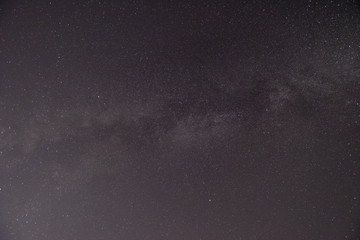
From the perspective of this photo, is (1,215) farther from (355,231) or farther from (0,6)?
(355,231)

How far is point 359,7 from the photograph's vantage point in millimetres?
3973

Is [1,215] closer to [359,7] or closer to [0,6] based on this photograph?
[0,6]

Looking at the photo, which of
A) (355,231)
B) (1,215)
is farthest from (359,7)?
(1,215)

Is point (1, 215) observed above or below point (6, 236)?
above

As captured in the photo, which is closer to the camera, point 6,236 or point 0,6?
point 0,6

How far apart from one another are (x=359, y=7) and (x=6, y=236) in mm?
6990

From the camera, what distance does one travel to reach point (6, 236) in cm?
487

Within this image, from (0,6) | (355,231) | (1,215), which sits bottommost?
(355,231)

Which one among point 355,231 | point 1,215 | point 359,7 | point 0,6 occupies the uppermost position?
point 359,7

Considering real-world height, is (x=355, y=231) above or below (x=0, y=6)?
below

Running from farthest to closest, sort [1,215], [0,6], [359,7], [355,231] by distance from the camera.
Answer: [355,231] < [1,215] < [359,7] < [0,6]

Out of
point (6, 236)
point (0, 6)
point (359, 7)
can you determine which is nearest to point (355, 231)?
point (359, 7)

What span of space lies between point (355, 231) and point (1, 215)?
24.3 ft

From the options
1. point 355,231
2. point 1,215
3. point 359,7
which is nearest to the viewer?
point 359,7
